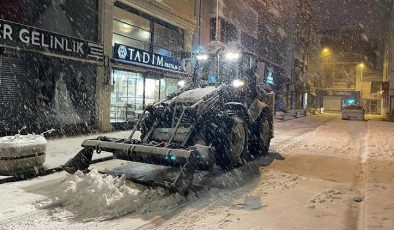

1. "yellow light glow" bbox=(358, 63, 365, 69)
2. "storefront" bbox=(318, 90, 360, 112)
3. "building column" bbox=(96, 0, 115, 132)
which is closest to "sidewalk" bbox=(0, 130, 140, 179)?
"building column" bbox=(96, 0, 115, 132)

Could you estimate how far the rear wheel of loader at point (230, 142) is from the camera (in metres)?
8.00

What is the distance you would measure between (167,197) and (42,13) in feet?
35.1

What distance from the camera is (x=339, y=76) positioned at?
226ft

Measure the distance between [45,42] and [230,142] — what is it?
8.00 m

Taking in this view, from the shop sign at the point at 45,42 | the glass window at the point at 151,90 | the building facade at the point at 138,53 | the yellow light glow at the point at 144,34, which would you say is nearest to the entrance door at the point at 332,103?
the building facade at the point at 138,53

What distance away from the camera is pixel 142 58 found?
17.2m

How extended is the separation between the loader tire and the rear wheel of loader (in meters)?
1.54

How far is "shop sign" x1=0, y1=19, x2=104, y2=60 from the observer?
36.6ft

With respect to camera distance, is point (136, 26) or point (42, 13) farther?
point (136, 26)

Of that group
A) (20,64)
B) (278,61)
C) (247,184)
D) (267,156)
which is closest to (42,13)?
(20,64)

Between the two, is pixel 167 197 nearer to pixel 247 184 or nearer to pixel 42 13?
pixel 247 184

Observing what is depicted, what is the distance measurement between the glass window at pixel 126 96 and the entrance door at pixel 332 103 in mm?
57341

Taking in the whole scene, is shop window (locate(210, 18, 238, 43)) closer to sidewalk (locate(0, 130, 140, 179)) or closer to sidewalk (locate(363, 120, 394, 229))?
sidewalk (locate(0, 130, 140, 179))

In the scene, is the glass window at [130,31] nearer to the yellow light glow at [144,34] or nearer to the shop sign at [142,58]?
the yellow light glow at [144,34]
